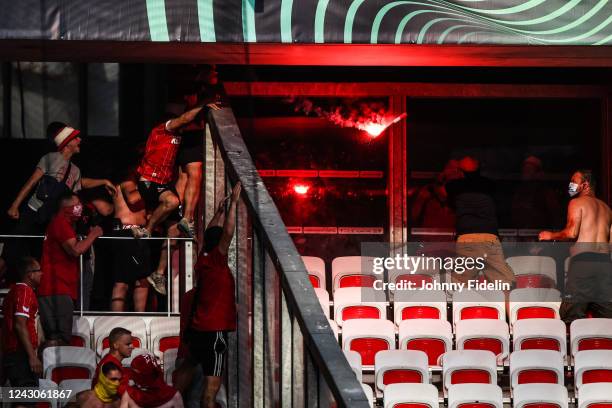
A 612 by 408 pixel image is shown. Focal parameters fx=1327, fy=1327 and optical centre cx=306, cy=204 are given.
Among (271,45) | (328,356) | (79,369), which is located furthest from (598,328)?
(328,356)

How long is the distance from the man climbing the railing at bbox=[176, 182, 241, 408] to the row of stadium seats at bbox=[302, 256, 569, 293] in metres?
3.70

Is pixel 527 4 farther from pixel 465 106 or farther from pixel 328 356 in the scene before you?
pixel 328 356

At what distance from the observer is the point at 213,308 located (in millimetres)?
8695

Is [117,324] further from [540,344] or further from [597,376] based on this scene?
[597,376]

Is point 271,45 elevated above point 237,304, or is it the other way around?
point 271,45

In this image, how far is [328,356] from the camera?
6.54 m

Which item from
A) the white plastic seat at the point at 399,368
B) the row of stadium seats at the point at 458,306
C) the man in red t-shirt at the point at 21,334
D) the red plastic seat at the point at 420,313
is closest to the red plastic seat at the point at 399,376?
the white plastic seat at the point at 399,368

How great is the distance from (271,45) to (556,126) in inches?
179

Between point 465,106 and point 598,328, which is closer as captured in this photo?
point 598,328

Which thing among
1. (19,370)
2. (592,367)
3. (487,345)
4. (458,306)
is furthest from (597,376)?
(19,370)

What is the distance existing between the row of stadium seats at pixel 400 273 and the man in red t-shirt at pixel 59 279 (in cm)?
292

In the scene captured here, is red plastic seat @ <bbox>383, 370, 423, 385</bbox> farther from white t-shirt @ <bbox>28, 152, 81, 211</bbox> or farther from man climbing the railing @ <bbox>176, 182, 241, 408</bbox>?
white t-shirt @ <bbox>28, 152, 81, 211</bbox>

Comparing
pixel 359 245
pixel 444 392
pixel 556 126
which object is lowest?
pixel 444 392

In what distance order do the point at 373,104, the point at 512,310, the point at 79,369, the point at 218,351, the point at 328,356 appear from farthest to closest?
the point at 373,104 < the point at 512,310 < the point at 79,369 < the point at 218,351 < the point at 328,356
